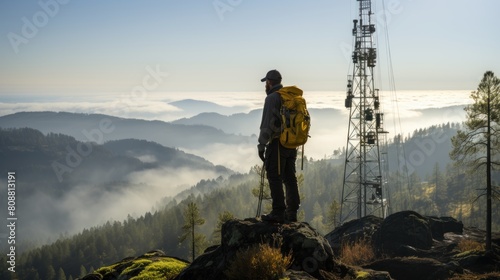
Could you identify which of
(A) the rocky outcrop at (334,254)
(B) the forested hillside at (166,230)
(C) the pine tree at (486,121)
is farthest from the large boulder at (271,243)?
(B) the forested hillside at (166,230)

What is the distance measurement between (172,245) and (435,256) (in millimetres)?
150668

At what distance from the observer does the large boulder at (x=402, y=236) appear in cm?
1747

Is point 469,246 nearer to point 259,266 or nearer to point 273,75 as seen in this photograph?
point 273,75

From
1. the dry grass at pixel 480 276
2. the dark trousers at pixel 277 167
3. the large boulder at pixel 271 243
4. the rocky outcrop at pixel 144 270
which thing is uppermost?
the dark trousers at pixel 277 167

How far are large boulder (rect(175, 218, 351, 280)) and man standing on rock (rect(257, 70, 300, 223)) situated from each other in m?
0.47

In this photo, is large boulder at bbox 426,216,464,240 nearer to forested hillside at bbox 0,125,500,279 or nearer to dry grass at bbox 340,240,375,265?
dry grass at bbox 340,240,375,265

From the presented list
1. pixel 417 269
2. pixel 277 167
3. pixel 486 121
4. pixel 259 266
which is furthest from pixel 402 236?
pixel 259 266

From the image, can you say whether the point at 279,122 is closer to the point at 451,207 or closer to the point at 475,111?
the point at 475,111

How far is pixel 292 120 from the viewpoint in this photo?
7844mm

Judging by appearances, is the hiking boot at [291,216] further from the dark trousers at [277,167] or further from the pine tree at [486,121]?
the pine tree at [486,121]

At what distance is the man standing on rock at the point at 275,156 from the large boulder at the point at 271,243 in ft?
1.54

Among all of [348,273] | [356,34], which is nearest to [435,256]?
[348,273]

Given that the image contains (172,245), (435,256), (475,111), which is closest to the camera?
(435,256)

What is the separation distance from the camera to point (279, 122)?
7.89 metres
